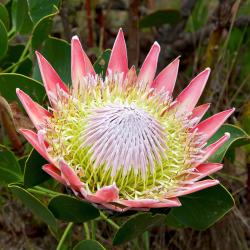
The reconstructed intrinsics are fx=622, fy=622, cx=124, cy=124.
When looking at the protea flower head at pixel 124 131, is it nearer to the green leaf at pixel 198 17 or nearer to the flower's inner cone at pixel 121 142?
the flower's inner cone at pixel 121 142

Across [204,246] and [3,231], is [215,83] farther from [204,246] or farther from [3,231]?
[3,231]

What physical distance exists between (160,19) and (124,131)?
118cm

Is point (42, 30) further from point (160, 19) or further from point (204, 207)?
point (160, 19)

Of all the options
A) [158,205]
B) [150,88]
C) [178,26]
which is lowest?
[158,205]

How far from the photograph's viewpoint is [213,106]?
243 centimetres

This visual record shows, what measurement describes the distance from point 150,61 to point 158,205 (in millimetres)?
460

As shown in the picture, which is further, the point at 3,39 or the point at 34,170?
the point at 3,39

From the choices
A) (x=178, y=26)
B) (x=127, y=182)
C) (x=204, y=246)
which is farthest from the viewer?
(x=178, y=26)

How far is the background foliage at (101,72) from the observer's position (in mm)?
1492

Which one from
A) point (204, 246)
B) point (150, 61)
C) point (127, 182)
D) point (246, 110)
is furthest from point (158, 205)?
point (204, 246)

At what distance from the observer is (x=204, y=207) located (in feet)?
5.12

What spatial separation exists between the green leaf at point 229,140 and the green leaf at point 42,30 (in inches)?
21.1

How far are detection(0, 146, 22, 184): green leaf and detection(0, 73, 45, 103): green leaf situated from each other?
0.15m

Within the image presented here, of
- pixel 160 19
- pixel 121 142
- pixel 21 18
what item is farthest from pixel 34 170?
pixel 160 19
